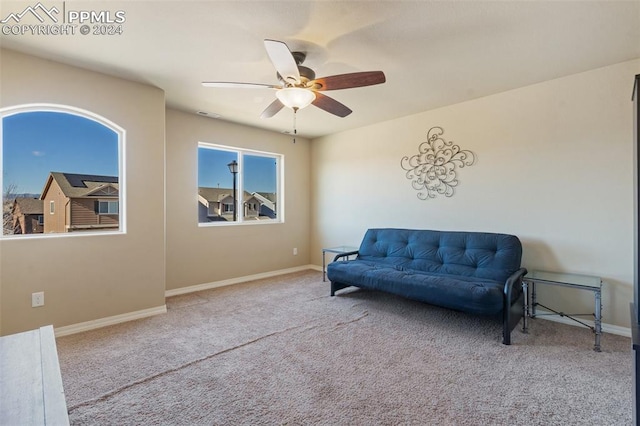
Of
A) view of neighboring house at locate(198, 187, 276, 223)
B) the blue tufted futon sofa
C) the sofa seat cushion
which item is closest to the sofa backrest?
the blue tufted futon sofa

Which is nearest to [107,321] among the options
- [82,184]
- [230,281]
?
[82,184]

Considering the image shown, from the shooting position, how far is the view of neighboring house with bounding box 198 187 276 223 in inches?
172

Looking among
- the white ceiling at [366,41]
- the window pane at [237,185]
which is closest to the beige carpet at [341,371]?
the window pane at [237,185]

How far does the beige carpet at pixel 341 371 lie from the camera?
167cm

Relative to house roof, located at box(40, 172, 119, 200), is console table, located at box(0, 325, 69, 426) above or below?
below

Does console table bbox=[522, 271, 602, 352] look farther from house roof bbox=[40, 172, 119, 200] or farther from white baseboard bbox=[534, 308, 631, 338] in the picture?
house roof bbox=[40, 172, 119, 200]

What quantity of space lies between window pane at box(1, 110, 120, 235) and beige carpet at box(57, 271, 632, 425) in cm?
114

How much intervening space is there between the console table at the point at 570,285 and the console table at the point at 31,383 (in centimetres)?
332

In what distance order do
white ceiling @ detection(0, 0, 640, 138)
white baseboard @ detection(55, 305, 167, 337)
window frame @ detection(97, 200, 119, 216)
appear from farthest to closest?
window frame @ detection(97, 200, 119, 216)
white baseboard @ detection(55, 305, 167, 337)
white ceiling @ detection(0, 0, 640, 138)

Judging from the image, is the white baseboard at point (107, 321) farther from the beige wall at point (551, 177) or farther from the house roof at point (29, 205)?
the beige wall at point (551, 177)

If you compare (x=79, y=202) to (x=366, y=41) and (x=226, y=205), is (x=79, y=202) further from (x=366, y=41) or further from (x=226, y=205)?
(x=366, y=41)

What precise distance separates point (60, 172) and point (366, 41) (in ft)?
9.89

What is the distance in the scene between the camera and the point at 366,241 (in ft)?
14.0

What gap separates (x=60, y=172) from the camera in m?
2.82
